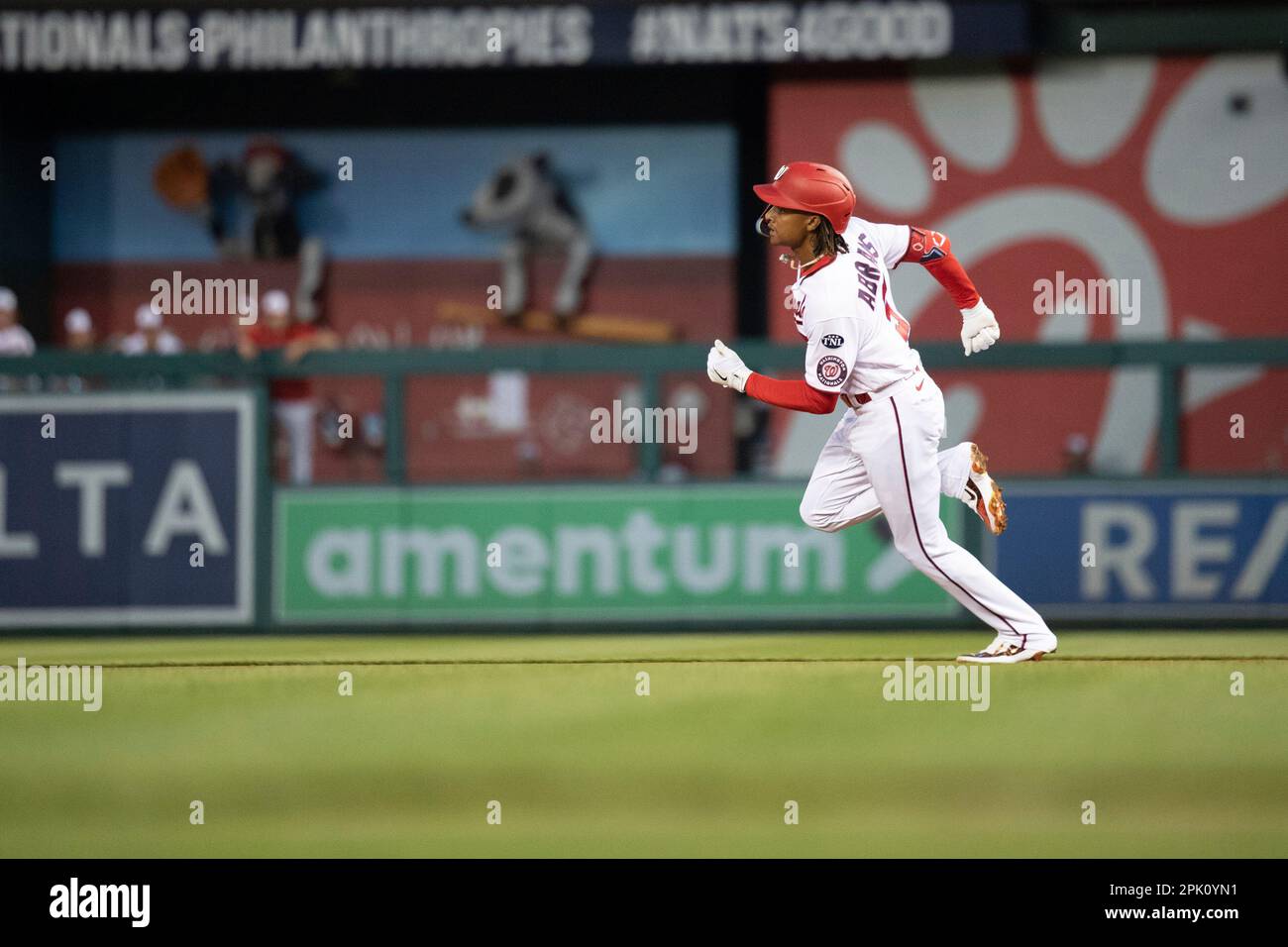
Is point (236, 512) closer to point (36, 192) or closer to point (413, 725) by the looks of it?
point (413, 725)

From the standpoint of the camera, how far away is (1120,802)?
4949mm

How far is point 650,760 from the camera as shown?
564cm

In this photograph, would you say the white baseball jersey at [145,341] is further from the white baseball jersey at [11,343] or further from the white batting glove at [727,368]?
the white batting glove at [727,368]

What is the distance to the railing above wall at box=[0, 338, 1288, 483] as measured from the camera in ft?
30.6

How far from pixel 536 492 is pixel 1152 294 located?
809 centimetres

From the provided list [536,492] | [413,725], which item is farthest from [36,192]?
[413,725]

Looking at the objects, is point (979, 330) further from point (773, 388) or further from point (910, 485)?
point (773, 388)

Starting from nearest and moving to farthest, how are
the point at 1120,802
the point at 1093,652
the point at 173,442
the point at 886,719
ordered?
the point at 1120,802 → the point at 886,719 → the point at 1093,652 → the point at 173,442

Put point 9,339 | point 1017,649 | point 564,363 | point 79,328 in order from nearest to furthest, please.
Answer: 1. point 1017,649
2. point 564,363
3. point 9,339
4. point 79,328

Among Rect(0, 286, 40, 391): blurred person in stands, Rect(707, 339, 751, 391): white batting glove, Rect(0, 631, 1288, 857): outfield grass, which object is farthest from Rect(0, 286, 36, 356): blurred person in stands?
Rect(707, 339, 751, 391): white batting glove

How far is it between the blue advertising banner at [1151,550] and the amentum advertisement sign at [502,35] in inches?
251

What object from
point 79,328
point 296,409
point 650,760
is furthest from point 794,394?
point 79,328

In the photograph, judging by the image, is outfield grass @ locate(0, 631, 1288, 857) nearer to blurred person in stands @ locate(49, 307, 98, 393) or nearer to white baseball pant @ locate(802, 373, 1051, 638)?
white baseball pant @ locate(802, 373, 1051, 638)

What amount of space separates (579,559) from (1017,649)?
3.74 m
